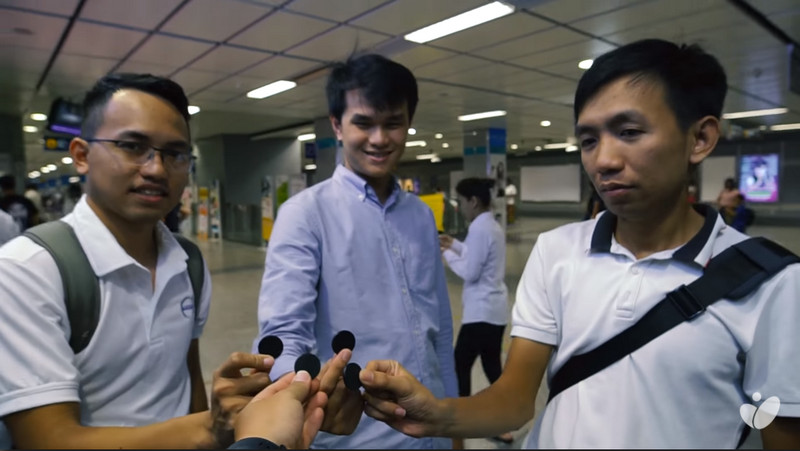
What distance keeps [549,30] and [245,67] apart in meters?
3.44

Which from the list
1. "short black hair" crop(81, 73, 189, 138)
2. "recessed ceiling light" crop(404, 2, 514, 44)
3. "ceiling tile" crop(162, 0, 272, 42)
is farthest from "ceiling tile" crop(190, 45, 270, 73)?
"short black hair" crop(81, 73, 189, 138)

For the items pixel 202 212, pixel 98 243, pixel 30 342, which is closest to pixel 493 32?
pixel 98 243

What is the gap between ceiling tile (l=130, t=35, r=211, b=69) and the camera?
4311 millimetres

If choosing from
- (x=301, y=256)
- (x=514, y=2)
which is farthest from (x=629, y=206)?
(x=514, y=2)

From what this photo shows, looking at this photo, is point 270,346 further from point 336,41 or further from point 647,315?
point 336,41

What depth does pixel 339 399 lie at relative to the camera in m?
0.93

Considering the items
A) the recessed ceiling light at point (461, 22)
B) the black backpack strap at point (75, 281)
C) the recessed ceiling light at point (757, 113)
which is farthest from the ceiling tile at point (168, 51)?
the recessed ceiling light at point (757, 113)

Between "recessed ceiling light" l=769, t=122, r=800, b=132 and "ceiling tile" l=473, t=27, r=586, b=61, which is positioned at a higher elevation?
"recessed ceiling light" l=769, t=122, r=800, b=132

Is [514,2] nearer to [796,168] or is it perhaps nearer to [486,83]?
[486,83]

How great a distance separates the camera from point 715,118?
910 millimetres

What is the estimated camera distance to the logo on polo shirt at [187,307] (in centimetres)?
115

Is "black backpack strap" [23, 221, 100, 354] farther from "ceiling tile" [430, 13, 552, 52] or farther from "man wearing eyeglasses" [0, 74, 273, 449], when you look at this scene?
"ceiling tile" [430, 13, 552, 52]

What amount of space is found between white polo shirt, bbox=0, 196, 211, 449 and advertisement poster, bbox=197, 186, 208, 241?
524 inches

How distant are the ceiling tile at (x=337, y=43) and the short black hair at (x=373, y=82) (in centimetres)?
272
